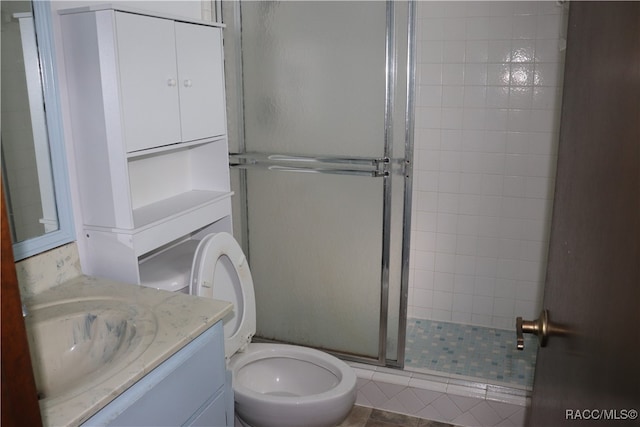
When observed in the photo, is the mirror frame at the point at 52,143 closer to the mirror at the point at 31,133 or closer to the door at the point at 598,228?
the mirror at the point at 31,133

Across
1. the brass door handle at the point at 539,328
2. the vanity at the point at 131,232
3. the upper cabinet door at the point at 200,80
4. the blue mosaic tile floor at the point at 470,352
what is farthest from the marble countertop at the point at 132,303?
the blue mosaic tile floor at the point at 470,352

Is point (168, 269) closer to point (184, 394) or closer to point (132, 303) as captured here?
point (132, 303)

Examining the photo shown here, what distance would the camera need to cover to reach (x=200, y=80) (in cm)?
202

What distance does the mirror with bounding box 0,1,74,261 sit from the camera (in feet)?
4.96

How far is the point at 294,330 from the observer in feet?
8.73

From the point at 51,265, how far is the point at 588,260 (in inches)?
57.1

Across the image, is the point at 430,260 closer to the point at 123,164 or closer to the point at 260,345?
the point at 260,345

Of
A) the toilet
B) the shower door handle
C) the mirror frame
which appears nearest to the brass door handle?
the shower door handle

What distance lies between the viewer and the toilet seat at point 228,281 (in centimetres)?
189

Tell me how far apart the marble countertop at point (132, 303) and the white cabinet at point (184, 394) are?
0.03 m

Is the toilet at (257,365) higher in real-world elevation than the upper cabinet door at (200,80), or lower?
lower

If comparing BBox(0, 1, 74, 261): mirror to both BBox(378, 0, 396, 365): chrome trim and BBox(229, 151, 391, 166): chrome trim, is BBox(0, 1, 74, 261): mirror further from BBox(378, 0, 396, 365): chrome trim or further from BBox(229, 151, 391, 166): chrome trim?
BBox(378, 0, 396, 365): chrome trim

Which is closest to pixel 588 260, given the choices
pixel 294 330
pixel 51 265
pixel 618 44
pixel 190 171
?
pixel 618 44

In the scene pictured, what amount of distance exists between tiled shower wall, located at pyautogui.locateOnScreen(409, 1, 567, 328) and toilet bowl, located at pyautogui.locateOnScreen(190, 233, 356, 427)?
1.24 metres
